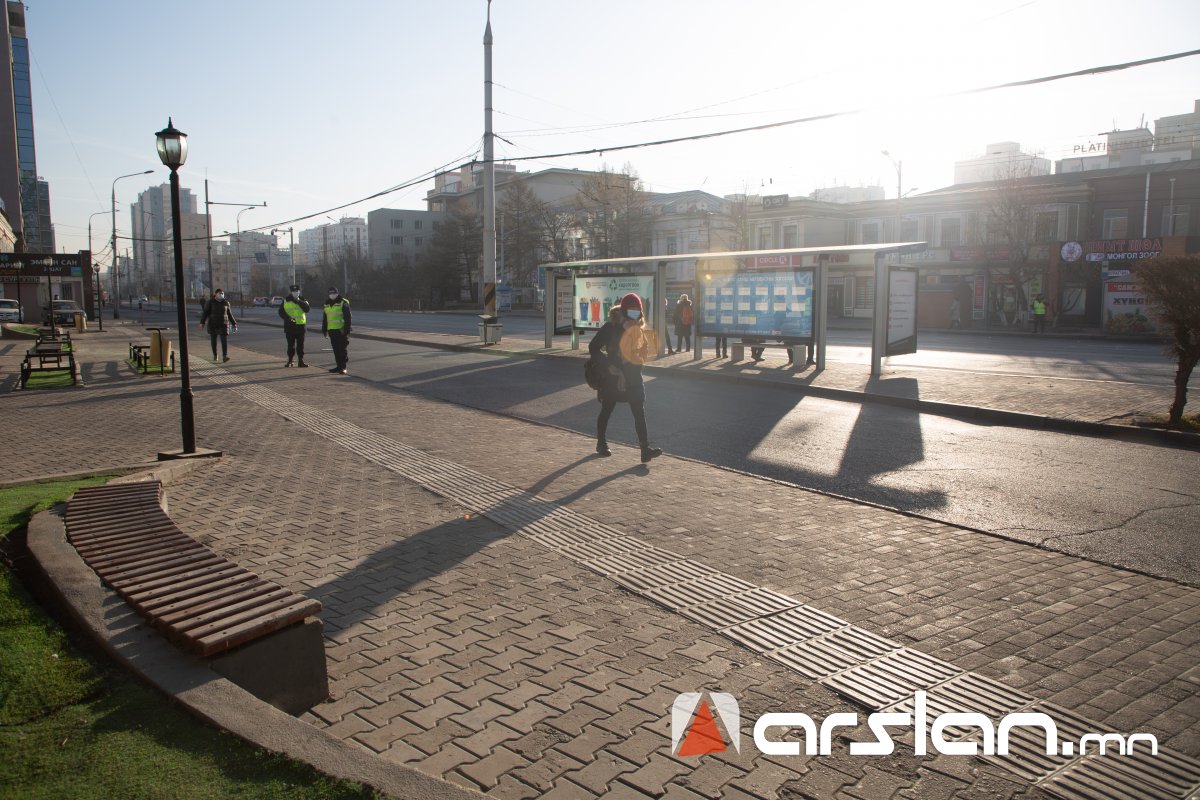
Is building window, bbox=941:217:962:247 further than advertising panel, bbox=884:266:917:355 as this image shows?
Yes

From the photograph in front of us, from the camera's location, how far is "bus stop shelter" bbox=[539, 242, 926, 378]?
17.8 meters

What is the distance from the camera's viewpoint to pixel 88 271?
160ft

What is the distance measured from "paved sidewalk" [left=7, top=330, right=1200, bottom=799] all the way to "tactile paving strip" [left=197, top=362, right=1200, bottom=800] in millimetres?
36

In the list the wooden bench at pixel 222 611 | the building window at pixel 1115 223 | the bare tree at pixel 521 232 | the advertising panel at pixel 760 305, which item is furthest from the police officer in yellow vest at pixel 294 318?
the bare tree at pixel 521 232

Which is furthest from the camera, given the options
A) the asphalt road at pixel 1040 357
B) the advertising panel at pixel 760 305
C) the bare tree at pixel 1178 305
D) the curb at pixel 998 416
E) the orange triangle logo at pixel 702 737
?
the advertising panel at pixel 760 305

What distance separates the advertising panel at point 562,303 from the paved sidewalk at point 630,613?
17361 millimetres

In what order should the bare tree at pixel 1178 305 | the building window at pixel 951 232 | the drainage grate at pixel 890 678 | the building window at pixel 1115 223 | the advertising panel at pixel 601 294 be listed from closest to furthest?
the drainage grate at pixel 890 678
the bare tree at pixel 1178 305
the advertising panel at pixel 601 294
the building window at pixel 1115 223
the building window at pixel 951 232

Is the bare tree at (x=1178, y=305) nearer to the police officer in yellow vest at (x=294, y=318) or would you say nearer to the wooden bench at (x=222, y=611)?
the wooden bench at (x=222, y=611)

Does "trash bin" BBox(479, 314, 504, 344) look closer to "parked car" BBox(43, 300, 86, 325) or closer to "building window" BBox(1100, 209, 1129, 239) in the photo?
"parked car" BBox(43, 300, 86, 325)

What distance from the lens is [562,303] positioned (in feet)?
87.7

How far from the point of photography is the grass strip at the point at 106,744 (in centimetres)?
282

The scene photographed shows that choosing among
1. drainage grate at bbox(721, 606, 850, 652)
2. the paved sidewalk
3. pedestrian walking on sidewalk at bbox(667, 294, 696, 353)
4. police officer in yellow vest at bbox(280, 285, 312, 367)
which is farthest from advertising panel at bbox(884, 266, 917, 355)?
drainage grate at bbox(721, 606, 850, 652)

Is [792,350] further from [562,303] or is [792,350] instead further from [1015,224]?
[1015,224]

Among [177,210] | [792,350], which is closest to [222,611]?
[177,210]
